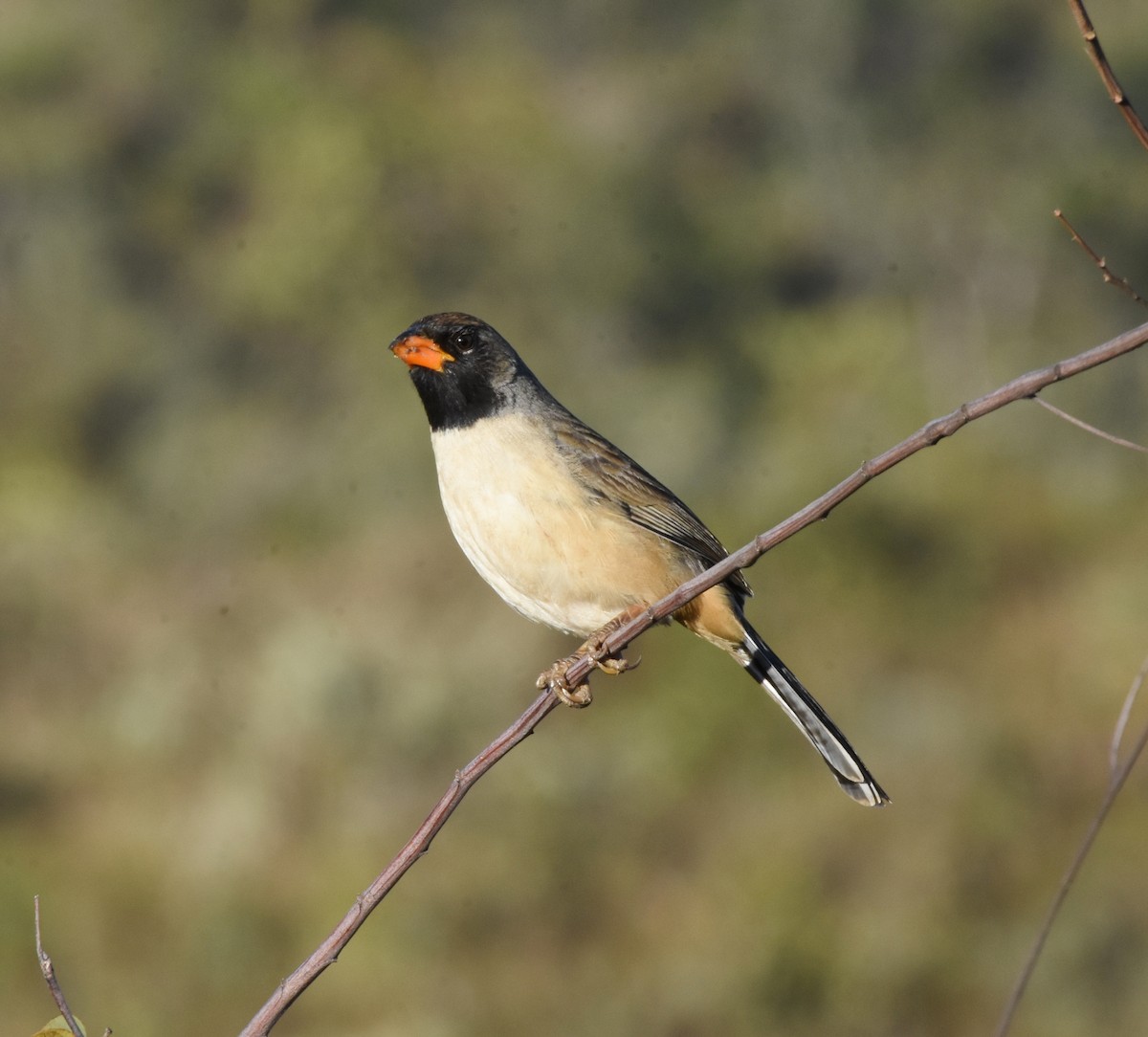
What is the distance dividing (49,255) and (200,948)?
33.7ft

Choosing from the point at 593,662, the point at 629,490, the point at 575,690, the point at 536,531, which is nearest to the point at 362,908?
the point at 593,662

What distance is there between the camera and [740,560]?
8.64 feet

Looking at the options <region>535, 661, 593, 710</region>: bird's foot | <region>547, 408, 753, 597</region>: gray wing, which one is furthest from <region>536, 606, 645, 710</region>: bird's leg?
<region>547, 408, 753, 597</region>: gray wing

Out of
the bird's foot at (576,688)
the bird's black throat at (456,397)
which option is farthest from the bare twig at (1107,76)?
the bird's black throat at (456,397)

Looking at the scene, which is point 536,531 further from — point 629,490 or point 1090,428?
point 1090,428

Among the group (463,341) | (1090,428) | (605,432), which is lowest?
(605,432)

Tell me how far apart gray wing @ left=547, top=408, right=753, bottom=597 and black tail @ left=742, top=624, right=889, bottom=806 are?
0.23 m

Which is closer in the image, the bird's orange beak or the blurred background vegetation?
the bird's orange beak

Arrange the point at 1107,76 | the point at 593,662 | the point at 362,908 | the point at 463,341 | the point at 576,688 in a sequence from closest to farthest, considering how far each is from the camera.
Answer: the point at 1107,76
the point at 362,908
the point at 593,662
the point at 576,688
the point at 463,341

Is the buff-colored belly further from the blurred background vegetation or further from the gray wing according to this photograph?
the blurred background vegetation

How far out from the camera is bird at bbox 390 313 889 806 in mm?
4430

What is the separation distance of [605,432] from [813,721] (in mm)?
10789

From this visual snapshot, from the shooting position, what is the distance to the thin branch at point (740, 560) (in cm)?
221

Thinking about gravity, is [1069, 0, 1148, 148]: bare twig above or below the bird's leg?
above
